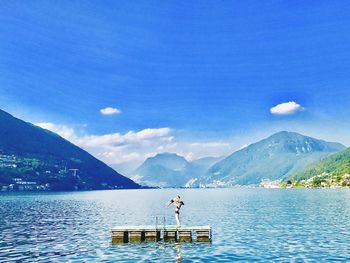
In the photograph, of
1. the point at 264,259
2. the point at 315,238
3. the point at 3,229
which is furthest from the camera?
the point at 3,229

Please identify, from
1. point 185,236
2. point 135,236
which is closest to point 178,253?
point 185,236

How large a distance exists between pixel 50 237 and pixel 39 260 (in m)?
18.3

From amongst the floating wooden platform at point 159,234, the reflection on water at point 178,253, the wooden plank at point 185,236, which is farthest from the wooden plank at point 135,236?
the reflection on water at point 178,253

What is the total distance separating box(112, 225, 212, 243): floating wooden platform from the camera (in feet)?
178

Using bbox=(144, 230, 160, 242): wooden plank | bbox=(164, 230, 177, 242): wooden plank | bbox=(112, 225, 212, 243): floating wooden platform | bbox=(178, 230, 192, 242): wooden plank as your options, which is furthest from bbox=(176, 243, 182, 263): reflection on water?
bbox=(144, 230, 160, 242): wooden plank

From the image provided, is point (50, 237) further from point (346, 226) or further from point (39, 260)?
point (346, 226)

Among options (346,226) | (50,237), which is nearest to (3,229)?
(50,237)

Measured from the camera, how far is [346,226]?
69812mm

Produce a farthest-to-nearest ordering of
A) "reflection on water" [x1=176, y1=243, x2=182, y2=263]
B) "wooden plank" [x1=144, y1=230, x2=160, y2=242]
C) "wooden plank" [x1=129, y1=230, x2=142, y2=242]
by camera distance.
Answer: "wooden plank" [x1=144, y1=230, x2=160, y2=242] < "wooden plank" [x1=129, y1=230, x2=142, y2=242] < "reflection on water" [x1=176, y1=243, x2=182, y2=263]

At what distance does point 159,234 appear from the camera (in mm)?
56469

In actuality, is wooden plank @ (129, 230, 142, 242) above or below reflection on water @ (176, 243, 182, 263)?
above

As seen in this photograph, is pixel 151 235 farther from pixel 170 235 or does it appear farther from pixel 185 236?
pixel 185 236

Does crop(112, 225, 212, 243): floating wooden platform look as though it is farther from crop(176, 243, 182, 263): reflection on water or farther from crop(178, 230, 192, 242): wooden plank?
crop(176, 243, 182, 263): reflection on water

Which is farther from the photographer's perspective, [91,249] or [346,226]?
[346,226]
